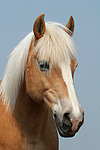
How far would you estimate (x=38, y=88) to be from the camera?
344 centimetres

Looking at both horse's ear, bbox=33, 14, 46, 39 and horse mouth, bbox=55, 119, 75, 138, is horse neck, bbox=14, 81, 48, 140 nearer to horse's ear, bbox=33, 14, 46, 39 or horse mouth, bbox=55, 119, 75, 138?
horse mouth, bbox=55, 119, 75, 138

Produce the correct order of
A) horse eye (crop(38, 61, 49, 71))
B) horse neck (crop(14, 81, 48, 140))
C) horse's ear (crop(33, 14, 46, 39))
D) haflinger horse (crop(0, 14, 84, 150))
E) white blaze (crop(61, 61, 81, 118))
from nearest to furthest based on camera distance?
white blaze (crop(61, 61, 81, 118)), haflinger horse (crop(0, 14, 84, 150)), horse eye (crop(38, 61, 49, 71)), horse's ear (crop(33, 14, 46, 39)), horse neck (crop(14, 81, 48, 140))

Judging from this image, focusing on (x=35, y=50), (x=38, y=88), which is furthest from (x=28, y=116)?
(x=35, y=50)

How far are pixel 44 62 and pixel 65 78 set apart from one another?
1.12 ft

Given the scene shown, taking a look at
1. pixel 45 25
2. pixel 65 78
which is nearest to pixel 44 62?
pixel 65 78

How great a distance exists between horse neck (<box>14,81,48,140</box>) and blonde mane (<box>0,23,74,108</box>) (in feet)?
0.36

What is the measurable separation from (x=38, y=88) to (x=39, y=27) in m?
0.75

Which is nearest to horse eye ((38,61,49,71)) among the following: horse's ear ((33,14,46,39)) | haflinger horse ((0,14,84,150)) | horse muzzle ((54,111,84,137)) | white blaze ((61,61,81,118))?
haflinger horse ((0,14,84,150))

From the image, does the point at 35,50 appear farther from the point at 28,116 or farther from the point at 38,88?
the point at 28,116

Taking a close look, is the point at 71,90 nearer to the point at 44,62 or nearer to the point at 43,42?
the point at 44,62

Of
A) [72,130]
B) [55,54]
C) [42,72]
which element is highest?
[55,54]

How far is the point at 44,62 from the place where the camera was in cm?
338

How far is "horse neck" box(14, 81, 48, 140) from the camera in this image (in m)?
3.69

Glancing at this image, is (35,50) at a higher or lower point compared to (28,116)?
higher
